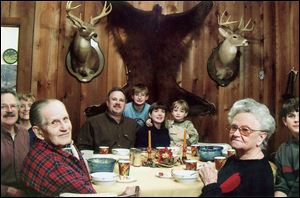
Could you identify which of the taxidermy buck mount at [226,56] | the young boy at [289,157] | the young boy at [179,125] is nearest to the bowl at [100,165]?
the young boy at [289,157]

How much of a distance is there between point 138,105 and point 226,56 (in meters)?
0.90

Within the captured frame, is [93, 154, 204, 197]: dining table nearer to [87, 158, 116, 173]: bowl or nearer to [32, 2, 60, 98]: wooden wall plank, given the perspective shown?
[87, 158, 116, 173]: bowl

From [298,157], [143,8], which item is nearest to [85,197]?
[298,157]

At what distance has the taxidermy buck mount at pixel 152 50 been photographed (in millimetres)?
2898

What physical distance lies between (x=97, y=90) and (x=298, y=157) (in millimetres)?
2342

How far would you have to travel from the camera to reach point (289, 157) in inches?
28.0

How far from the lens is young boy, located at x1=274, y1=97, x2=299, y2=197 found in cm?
70

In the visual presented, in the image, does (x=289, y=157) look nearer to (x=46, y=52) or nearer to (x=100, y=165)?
(x=100, y=165)

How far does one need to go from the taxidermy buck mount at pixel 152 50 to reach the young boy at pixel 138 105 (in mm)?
192

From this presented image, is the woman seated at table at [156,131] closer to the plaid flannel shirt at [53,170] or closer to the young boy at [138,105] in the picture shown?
the young boy at [138,105]

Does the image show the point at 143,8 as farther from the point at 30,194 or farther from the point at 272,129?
the point at 30,194

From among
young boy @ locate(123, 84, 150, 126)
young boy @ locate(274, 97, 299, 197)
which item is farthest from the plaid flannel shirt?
young boy @ locate(123, 84, 150, 126)

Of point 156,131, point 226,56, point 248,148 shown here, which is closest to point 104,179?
point 248,148

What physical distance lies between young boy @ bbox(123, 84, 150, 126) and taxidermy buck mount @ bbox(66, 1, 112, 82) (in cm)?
42
